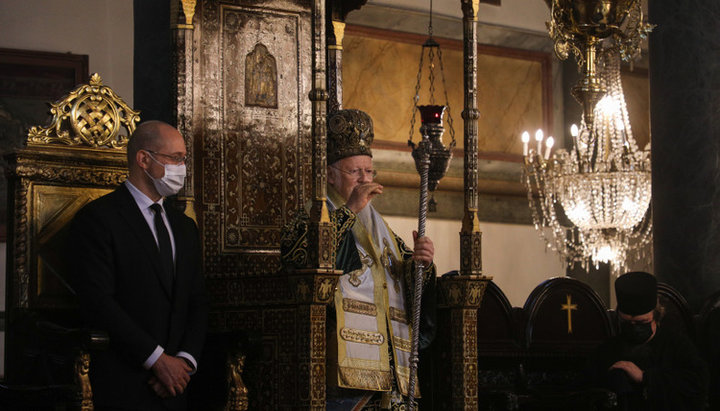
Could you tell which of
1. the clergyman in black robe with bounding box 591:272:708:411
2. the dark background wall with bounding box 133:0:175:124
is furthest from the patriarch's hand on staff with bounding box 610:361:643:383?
the dark background wall with bounding box 133:0:175:124

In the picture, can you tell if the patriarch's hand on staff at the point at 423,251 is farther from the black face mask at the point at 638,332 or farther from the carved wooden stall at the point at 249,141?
the black face mask at the point at 638,332

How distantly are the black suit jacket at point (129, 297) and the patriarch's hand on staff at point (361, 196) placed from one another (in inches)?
30.6

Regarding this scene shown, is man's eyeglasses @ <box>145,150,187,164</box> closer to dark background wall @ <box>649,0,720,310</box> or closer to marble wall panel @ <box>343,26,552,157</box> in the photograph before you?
dark background wall @ <box>649,0,720,310</box>

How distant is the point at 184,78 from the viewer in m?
5.51

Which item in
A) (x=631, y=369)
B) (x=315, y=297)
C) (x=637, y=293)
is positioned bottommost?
(x=631, y=369)

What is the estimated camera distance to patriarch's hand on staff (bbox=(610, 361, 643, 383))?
636 cm

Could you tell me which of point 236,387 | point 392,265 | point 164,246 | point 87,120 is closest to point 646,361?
point 392,265

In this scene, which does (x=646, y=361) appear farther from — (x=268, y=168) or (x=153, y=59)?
(x=153, y=59)

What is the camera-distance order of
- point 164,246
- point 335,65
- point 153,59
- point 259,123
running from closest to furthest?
1. point 164,246
2. point 153,59
3. point 259,123
4. point 335,65

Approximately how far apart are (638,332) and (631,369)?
274 millimetres

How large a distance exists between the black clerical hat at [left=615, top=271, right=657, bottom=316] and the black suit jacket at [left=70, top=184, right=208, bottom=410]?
301 cm

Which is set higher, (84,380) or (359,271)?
(359,271)

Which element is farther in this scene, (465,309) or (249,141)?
(249,141)

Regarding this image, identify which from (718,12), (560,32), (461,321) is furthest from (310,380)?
(718,12)
